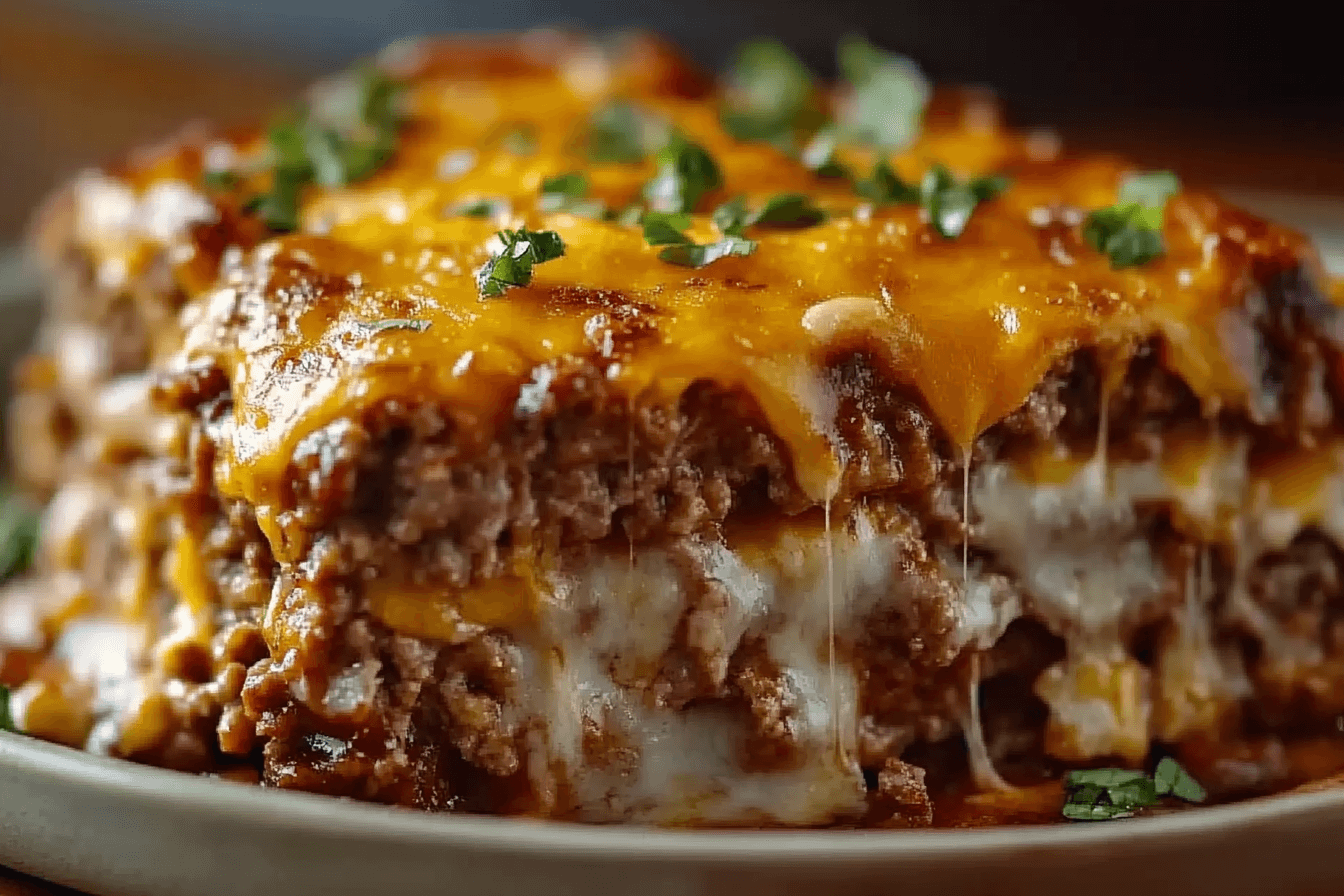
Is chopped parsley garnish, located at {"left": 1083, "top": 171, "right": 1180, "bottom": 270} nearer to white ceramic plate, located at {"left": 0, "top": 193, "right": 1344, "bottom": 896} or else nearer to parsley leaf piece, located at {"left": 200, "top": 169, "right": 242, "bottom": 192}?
white ceramic plate, located at {"left": 0, "top": 193, "right": 1344, "bottom": 896}

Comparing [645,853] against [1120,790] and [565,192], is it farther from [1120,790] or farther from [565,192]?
[565,192]

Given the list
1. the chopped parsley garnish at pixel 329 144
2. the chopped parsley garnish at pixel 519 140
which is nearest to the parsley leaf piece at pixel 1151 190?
the chopped parsley garnish at pixel 519 140

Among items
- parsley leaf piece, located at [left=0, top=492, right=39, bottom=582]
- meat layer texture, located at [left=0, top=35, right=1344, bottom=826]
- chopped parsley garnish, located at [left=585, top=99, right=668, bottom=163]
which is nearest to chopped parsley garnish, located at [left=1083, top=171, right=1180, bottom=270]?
meat layer texture, located at [left=0, top=35, right=1344, bottom=826]

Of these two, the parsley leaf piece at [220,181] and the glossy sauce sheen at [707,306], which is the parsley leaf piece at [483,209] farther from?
the parsley leaf piece at [220,181]

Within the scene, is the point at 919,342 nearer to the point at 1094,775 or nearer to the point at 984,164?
the point at 1094,775

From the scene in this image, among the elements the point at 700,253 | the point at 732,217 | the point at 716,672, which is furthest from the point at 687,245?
the point at 716,672

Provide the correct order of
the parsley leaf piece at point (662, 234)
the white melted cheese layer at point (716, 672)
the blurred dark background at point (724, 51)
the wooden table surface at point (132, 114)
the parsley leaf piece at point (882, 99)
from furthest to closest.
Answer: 1. the blurred dark background at point (724, 51)
2. the wooden table surface at point (132, 114)
3. the parsley leaf piece at point (882, 99)
4. the parsley leaf piece at point (662, 234)
5. the white melted cheese layer at point (716, 672)
